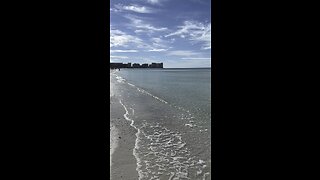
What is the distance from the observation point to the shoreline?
3949 mm

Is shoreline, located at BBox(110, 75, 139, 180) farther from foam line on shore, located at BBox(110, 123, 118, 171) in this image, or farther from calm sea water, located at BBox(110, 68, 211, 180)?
calm sea water, located at BBox(110, 68, 211, 180)

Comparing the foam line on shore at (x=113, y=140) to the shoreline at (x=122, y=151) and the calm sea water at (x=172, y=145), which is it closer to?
the shoreline at (x=122, y=151)

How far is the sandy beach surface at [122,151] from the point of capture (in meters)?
3.95

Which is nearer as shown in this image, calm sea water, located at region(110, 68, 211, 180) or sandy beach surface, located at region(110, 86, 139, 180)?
sandy beach surface, located at region(110, 86, 139, 180)

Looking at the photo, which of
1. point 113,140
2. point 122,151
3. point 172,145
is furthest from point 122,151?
point 172,145
